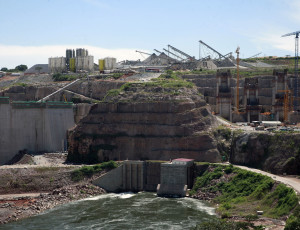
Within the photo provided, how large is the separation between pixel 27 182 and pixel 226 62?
94809 mm

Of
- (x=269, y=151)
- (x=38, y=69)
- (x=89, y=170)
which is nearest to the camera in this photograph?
(x=269, y=151)

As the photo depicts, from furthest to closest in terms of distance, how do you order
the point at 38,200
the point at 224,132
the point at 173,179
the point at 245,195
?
the point at 224,132 → the point at 173,179 → the point at 38,200 → the point at 245,195

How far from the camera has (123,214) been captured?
73.1m

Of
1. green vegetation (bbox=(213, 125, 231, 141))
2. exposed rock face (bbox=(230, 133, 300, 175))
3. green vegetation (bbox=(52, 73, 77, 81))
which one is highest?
green vegetation (bbox=(52, 73, 77, 81))

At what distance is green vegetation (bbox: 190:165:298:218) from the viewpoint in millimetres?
64688

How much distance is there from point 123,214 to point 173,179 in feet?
48.4

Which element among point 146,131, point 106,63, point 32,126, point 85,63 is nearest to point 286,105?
point 146,131

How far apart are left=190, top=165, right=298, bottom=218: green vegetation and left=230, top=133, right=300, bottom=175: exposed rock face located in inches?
222

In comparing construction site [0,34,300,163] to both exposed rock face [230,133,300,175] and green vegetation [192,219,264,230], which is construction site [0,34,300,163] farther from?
green vegetation [192,219,264,230]

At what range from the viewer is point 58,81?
155625mm

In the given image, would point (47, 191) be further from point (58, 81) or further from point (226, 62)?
point (226, 62)

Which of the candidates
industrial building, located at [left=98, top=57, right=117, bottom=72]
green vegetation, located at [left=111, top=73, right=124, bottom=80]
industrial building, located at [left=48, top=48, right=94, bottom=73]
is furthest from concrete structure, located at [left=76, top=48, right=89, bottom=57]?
green vegetation, located at [left=111, top=73, right=124, bottom=80]

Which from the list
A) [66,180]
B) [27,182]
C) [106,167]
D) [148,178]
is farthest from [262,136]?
[27,182]

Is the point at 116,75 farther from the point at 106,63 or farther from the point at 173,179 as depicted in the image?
the point at 173,179
